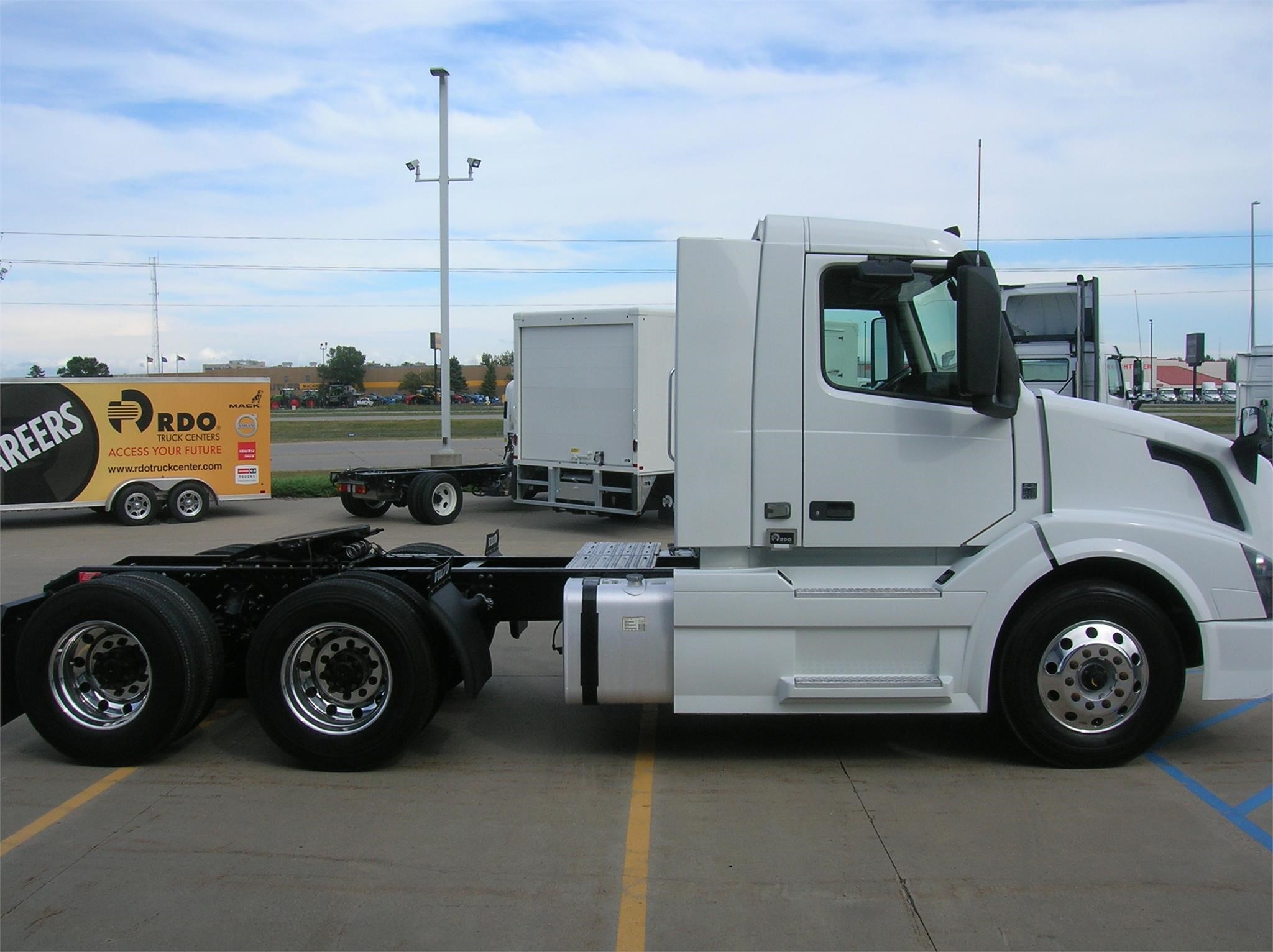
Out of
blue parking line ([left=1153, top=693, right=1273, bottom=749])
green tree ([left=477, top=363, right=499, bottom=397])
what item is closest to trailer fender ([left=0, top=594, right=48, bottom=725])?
blue parking line ([left=1153, top=693, right=1273, bottom=749])

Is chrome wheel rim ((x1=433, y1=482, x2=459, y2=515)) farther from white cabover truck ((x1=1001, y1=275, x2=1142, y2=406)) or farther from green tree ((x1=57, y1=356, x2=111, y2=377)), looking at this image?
green tree ((x1=57, y1=356, x2=111, y2=377))

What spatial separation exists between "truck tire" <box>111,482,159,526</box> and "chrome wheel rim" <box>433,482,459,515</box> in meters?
4.52

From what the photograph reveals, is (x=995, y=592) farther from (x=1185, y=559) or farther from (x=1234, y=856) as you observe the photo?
(x=1234, y=856)

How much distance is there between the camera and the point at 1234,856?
14.8 feet

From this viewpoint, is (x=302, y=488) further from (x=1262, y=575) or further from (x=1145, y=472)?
(x=1262, y=575)

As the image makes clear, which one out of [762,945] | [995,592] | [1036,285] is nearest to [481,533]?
[1036,285]

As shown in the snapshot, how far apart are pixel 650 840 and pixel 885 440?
7.85 ft

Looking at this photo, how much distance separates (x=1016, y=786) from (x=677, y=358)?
114 inches

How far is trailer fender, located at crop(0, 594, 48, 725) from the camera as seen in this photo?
5848 millimetres

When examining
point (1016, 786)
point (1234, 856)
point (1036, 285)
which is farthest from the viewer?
point (1036, 285)

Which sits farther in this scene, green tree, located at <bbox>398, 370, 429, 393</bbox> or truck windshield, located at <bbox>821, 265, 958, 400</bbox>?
green tree, located at <bbox>398, 370, 429, 393</bbox>

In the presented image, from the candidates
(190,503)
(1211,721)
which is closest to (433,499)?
(190,503)

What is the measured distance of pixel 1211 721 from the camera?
649 cm

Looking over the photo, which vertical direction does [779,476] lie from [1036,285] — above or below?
below
